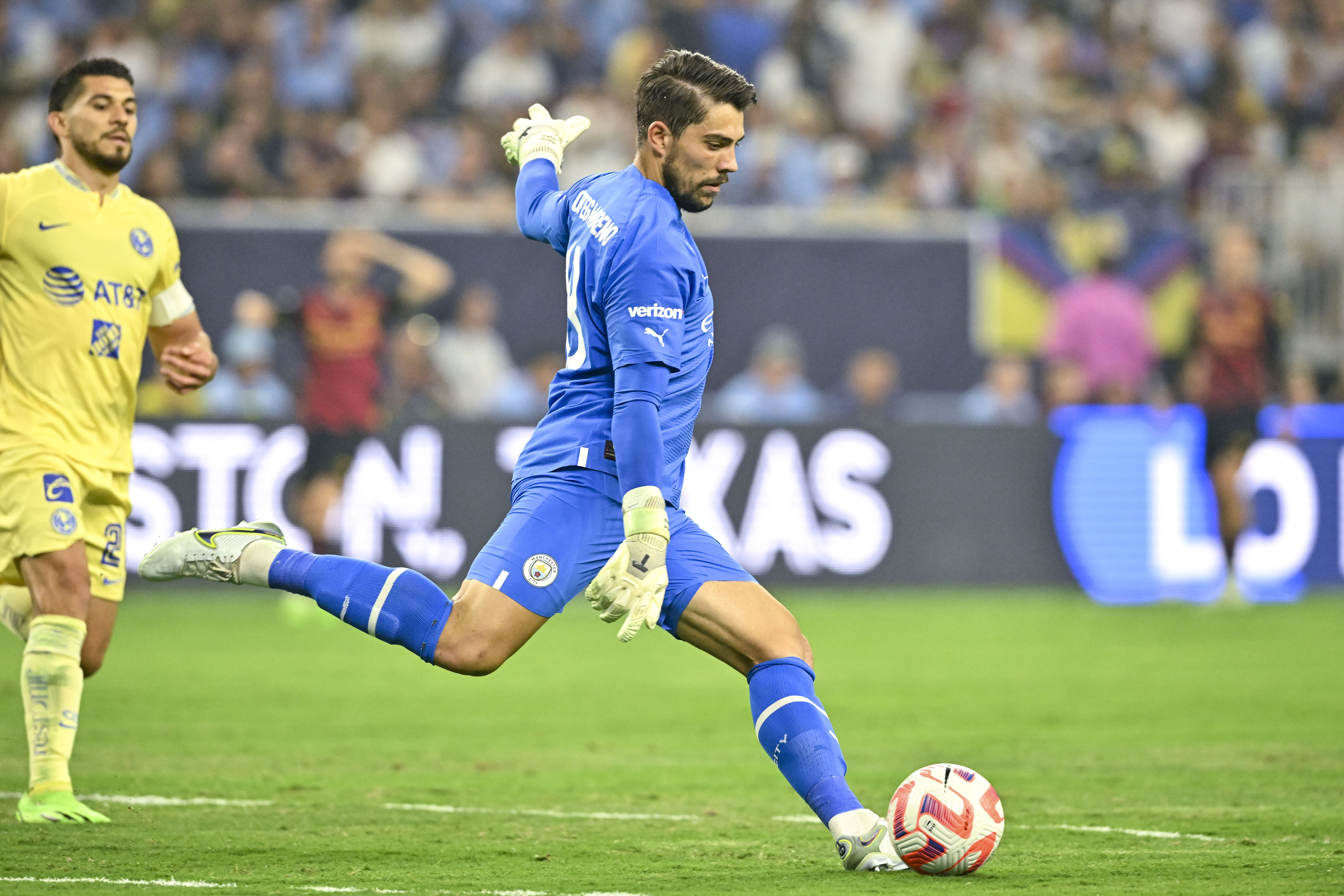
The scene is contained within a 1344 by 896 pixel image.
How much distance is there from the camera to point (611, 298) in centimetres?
541

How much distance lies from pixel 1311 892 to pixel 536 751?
13.8ft

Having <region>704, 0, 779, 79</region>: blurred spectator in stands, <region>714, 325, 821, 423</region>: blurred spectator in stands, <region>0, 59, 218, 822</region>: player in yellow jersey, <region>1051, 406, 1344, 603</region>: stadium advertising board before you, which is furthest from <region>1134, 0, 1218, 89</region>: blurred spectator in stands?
<region>0, 59, 218, 822</region>: player in yellow jersey

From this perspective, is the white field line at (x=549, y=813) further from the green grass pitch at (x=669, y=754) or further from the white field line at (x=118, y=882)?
the white field line at (x=118, y=882)

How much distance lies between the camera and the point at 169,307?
711 cm

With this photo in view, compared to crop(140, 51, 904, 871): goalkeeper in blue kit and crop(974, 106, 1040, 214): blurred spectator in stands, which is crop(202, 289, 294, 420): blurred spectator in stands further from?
crop(140, 51, 904, 871): goalkeeper in blue kit

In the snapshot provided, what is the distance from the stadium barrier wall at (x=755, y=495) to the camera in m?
15.0

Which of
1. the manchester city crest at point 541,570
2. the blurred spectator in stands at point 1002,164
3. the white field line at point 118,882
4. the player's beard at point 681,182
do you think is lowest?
the white field line at point 118,882

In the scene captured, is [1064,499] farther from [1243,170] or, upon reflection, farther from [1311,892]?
[1311,892]

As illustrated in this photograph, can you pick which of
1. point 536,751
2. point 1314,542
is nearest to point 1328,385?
point 1314,542

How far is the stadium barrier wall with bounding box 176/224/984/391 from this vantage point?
17469mm

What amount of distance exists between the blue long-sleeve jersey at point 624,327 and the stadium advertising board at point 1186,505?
10.9 m

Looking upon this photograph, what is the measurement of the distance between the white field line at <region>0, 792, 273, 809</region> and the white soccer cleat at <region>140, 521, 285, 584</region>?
53.1 inches

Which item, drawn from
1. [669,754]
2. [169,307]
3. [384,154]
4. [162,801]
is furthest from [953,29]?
[162,801]

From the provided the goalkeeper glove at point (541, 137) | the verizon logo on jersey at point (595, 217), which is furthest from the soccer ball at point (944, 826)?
the goalkeeper glove at point (541, 137)
